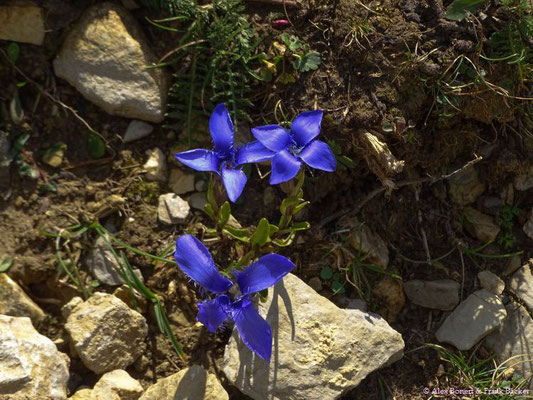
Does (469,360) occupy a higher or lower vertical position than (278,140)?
lower

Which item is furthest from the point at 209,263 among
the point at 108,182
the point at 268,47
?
the point at 268,47

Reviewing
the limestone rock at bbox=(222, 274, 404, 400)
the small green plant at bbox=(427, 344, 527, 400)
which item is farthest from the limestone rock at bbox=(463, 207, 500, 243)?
the limestone rock at bbox=(222, 274, 404, 400)

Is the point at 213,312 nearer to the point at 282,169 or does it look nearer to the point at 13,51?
the point at 282,169

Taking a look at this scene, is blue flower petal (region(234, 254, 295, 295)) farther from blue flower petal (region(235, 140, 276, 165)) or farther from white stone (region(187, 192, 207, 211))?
white stone (region(187, 192, 207, 211))

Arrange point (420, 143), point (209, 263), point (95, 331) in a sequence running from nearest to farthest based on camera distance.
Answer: point (209, 263), point (95, 331), point (420, 143)

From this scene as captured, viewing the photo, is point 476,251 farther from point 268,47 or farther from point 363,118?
point 268,47

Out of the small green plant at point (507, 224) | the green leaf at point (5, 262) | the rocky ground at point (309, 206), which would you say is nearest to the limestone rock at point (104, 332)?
the rocky ground at point (309, 206)

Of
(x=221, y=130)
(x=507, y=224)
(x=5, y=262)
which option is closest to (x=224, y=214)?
(x=221, y=130)
